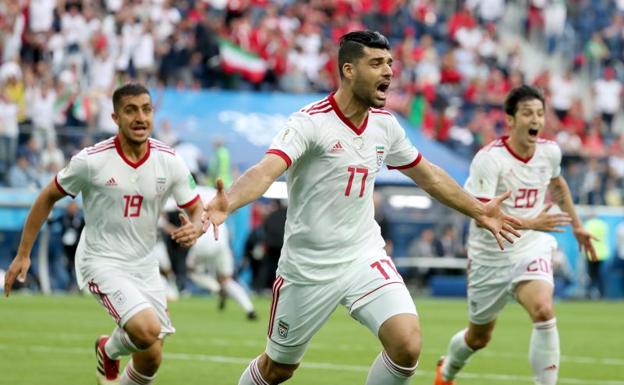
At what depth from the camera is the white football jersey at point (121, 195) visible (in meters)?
10.2

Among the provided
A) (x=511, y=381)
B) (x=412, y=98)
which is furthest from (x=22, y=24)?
(x=511, y=381)

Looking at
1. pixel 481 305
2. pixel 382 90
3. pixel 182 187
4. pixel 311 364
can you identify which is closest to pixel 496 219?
pixel 382 90

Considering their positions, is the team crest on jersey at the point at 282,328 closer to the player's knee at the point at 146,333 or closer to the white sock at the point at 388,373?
the white sock at the point at 388,373

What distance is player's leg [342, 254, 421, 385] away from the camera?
8.30 meters

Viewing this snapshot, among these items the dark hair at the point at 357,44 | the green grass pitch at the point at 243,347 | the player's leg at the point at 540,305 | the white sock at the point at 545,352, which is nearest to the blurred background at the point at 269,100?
the green grass pitch at the point at 243,347

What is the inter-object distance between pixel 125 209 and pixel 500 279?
135 inches

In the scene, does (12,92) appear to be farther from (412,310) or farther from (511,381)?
(412,310)

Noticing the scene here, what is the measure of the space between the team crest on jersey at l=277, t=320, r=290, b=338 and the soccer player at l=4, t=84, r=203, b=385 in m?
1.74

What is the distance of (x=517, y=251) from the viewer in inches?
456

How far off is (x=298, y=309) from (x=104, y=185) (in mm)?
2374

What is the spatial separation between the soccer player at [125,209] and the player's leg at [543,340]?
301cm

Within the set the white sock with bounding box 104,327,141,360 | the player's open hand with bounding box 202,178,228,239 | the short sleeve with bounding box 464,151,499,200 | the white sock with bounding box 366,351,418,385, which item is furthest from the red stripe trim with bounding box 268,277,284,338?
the short sleeve with bounding box 464,151,499,200

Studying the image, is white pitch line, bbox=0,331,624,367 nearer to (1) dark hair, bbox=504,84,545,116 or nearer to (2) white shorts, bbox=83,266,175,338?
(1) dark hair, bbox=504,84,545,116

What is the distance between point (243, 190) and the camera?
7.79 metres
